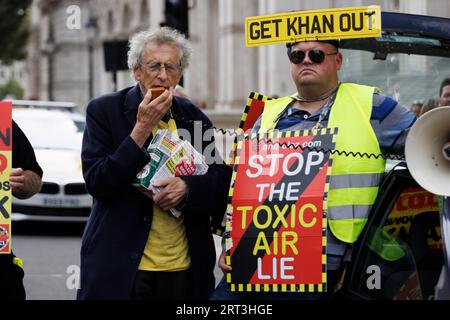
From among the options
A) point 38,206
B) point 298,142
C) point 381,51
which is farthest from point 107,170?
point 38,206

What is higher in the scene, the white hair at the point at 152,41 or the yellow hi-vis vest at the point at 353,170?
the white hair at the point at 152,41

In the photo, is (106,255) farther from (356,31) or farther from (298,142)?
(356,31)

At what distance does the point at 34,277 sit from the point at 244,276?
633cm

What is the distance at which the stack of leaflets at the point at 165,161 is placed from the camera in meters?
4.64

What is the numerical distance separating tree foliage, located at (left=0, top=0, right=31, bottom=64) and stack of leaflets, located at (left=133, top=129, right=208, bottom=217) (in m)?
59.8

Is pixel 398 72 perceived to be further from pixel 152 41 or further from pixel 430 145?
pixel 430 145

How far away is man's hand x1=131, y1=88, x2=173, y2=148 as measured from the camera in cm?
459

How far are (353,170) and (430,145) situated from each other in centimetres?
40

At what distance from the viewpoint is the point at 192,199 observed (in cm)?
466

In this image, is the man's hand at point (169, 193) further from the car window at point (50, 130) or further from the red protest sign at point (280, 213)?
the car window at point (50, 130)

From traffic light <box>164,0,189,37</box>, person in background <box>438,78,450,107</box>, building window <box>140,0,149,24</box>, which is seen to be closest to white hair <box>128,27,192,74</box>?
person in background <box>438,78,450,107</box>

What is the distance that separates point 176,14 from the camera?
538 inches

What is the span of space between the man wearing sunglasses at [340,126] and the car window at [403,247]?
13cm

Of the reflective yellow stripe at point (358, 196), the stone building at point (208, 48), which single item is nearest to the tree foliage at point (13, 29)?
the stone building at point (208, 48)
